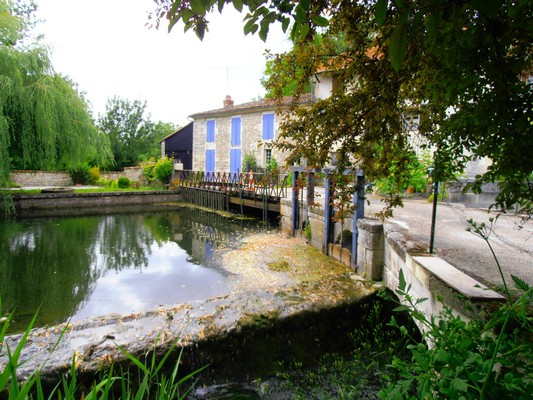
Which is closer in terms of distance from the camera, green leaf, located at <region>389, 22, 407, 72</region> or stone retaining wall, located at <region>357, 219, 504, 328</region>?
green leaf, located at <region>389, 22, 407, 72</region>

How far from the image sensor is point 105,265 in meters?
7.86

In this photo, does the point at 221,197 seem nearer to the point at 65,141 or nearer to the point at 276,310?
the point at 65,141

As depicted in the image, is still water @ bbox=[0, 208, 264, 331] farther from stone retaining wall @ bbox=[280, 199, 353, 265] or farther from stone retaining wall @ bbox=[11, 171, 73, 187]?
stone retaining wall @ bbox=[11, 171, 73, 187]

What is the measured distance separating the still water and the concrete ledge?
352 centimetres

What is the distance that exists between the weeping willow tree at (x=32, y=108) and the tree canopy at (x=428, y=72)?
13.2 meters

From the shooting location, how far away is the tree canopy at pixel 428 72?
1.33 m

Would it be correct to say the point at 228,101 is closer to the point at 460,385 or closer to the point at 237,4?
the point at 237,4

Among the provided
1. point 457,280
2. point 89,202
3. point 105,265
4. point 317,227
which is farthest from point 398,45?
point 89,202

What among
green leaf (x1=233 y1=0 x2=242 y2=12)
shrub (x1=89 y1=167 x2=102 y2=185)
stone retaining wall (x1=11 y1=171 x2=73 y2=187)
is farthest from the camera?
shrub (x1=89 y1=167 x2=102 y2=185)

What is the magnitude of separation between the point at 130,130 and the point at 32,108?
62.8 ft

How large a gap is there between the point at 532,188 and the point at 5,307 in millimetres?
6573

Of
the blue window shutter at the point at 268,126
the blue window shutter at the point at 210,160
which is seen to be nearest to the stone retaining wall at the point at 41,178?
the blue window shutter at the point at 210,160

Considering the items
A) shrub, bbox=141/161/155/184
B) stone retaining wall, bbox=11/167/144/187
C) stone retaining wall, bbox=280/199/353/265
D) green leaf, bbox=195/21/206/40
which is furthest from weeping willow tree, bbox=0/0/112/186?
green leaf, bbox=195/21/206/40

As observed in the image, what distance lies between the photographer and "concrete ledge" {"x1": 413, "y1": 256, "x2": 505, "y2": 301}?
2.05m
